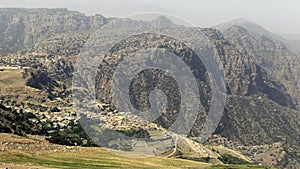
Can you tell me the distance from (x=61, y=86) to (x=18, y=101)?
47.6 m

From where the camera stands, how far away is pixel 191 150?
101 meters

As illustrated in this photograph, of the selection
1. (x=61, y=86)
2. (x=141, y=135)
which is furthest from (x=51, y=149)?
(x=61, y=86)

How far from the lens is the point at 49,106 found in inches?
5517

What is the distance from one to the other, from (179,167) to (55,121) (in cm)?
7652

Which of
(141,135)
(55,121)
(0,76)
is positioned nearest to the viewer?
(141,135)

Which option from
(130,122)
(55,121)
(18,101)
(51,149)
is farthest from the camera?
(18,101)

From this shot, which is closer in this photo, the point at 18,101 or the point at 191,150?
the point at 191,150

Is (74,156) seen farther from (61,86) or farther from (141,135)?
(61,86)

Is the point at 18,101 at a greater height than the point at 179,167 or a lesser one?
lesser

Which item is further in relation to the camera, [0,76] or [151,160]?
[0,76]

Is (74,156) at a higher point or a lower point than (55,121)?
higher

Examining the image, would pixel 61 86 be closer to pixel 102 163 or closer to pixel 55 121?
pixel 55 121

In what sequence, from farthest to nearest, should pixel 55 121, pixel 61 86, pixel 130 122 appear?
1. pixel 61 86
2. pixel 130 122
3. pixel 55 121

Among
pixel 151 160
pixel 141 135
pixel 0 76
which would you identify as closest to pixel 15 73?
pixel 0 76
